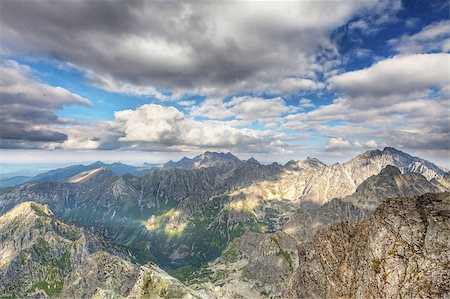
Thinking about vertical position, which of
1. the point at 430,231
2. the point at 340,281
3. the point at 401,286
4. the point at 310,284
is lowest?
the point at 310,284

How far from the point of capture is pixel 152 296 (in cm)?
8369

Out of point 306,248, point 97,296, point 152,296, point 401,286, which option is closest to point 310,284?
point 306,248

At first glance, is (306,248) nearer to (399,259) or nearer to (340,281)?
(340,281)

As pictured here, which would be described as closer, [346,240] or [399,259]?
[399,259]

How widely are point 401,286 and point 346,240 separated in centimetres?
3580

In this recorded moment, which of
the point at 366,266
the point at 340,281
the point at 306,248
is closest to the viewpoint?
the point at 366,266

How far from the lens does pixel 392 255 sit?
98500mm

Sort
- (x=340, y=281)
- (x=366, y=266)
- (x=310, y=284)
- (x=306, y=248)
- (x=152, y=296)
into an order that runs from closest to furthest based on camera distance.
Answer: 1. (x=152, y=296)
2. (x=366, y=266)
3. (x=340, y=281)
4. (x=310, y=284)
5. (x=306, y=248)

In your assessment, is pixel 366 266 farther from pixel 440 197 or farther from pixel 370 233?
pixel 440 197

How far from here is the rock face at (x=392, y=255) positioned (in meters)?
89.4

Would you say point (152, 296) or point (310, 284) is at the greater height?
point (152, 296)

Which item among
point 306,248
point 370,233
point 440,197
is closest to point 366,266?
point 370,233

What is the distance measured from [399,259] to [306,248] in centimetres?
5869

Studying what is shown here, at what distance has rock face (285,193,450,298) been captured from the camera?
89.4 m
